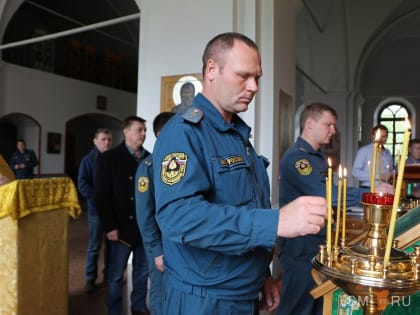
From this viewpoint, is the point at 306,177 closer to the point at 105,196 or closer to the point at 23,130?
the point at 105,196

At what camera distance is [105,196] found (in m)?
3.48

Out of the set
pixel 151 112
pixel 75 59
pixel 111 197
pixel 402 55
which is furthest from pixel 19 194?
pixel 402 55

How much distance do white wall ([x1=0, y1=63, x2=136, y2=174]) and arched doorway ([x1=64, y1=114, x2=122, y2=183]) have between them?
155 centimetres

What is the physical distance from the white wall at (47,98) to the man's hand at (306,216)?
11.6 meters

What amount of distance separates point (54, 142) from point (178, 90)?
8483mm

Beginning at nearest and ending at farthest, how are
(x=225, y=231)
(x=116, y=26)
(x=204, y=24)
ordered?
(x=225, y=231)
(x=204, y=24)
(x=116, y=26)

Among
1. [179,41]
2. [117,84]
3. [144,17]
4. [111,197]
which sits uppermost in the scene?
[117,84]

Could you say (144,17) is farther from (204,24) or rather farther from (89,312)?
(89,312)

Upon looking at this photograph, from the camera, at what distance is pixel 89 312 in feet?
12.9

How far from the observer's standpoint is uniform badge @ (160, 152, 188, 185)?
1.21 metres

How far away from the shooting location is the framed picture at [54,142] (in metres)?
12.6

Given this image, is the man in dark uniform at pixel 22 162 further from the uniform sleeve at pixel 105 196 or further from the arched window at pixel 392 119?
the arched window at pixel 392 119

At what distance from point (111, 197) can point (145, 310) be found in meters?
1.20

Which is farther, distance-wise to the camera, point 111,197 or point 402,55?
point 402,55
